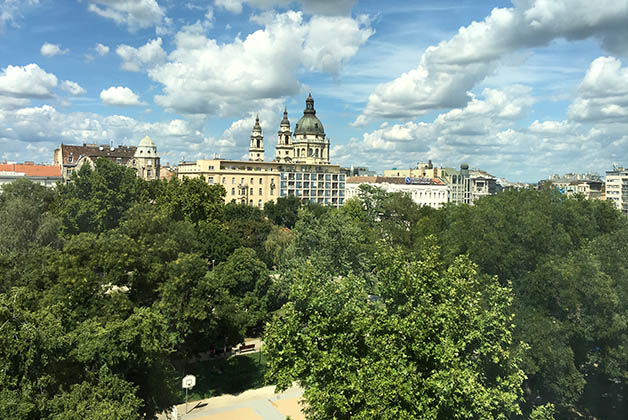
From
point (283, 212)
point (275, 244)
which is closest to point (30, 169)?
point (283, 212)

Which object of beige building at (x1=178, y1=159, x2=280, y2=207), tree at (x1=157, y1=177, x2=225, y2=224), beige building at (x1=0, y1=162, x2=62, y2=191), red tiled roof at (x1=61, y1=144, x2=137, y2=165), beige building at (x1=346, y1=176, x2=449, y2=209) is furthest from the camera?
beige building at (x1=346, y1=176, x2=449, y2=209)

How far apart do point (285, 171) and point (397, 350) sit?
350 ft

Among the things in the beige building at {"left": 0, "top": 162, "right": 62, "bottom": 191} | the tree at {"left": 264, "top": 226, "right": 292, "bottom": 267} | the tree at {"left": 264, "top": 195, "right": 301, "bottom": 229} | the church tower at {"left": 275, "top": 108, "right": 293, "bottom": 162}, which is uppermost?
the church tower at {"left": 275, "top": 108, "right": 293, "bottom": 162}

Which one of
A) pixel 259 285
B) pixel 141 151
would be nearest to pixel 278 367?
pixel 259 285

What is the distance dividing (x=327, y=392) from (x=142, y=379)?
8409 mm

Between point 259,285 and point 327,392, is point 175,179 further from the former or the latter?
point 327,392

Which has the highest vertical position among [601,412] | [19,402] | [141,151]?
[141,151]

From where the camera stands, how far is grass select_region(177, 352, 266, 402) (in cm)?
3103

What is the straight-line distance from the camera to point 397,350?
17.9 meters

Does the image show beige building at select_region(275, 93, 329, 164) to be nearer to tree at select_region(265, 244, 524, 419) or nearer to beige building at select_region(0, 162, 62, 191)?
beige building at select_region(0, 162, 62, 191)

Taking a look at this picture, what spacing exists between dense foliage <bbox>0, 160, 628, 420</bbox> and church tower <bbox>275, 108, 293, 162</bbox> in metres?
110

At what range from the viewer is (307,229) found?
124 feet

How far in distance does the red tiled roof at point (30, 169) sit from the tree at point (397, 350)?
102 meters

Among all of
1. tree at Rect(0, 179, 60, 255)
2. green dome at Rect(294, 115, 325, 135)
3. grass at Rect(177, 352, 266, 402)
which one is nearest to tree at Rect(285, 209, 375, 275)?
grass at Rect(177, 352, 266, 402)
